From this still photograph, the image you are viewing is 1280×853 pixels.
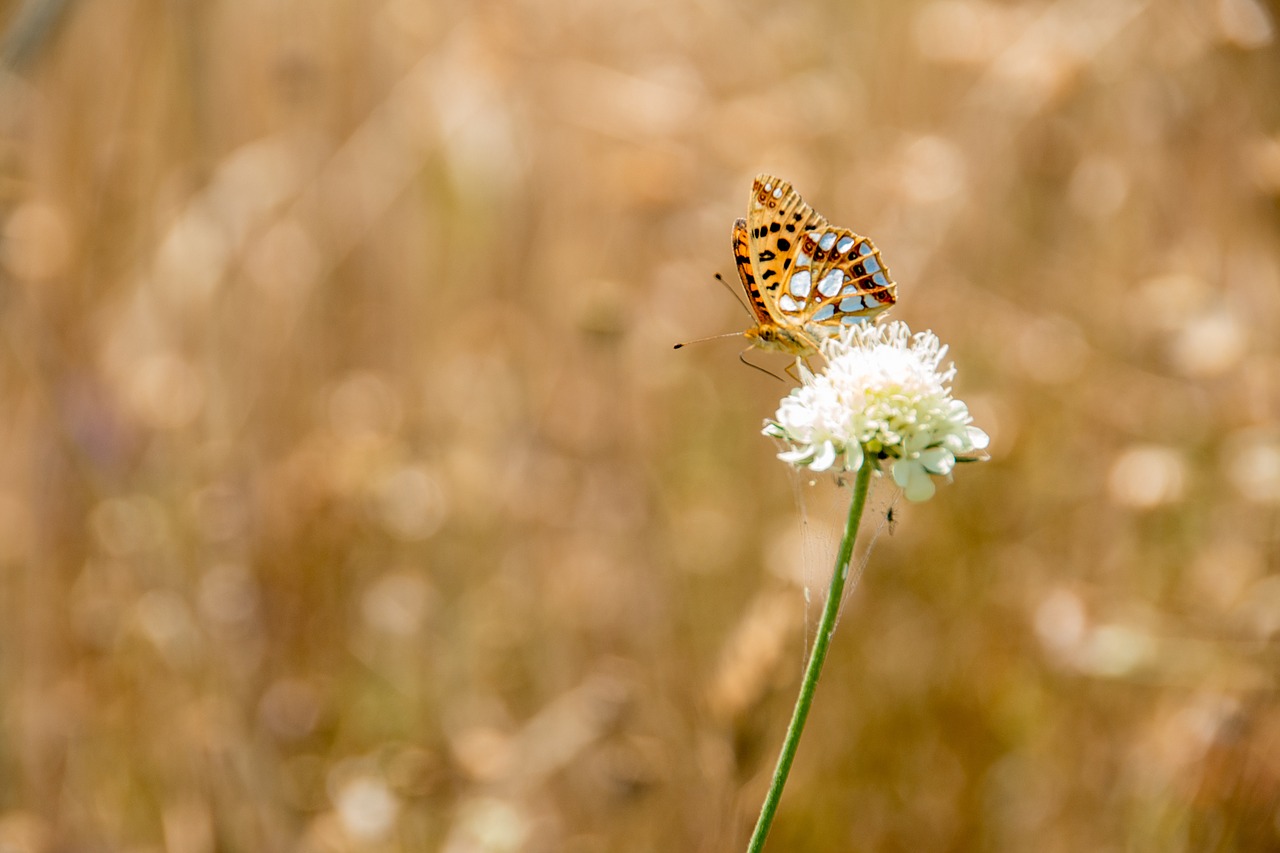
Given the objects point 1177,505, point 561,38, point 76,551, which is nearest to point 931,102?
point 561,38

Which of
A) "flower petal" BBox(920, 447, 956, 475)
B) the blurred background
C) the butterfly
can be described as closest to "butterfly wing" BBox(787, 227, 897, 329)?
the butterfly

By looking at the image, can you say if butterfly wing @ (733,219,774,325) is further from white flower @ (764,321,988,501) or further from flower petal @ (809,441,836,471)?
flower petal @ (809,441,836,471)

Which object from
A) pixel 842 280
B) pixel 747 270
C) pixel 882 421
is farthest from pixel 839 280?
pixel 882 421

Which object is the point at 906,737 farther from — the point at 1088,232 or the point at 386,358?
the point at 386,358

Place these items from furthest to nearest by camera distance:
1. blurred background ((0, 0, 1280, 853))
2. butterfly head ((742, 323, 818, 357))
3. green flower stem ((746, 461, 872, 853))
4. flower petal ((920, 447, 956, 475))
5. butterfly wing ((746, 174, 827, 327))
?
blurred background ((0, 0, 1280, 853)) < butterfly wing ((746, 174, 827, 327)) < butterfly head ((742, 323, 818, 357)) < flower petal ((920, 447, 956, 475)) < green flower stem ((746, 461, 872, 853))

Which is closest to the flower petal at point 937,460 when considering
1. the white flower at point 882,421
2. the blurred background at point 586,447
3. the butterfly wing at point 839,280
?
the white flower at point 882,421

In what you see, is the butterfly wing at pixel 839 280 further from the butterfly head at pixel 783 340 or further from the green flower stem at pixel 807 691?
the green flower stem at pixel 807 691

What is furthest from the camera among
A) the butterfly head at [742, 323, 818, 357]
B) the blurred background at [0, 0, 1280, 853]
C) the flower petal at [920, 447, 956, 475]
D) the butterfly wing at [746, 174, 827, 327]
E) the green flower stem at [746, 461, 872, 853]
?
the blurred background at [0, 0, 1280, 853]
